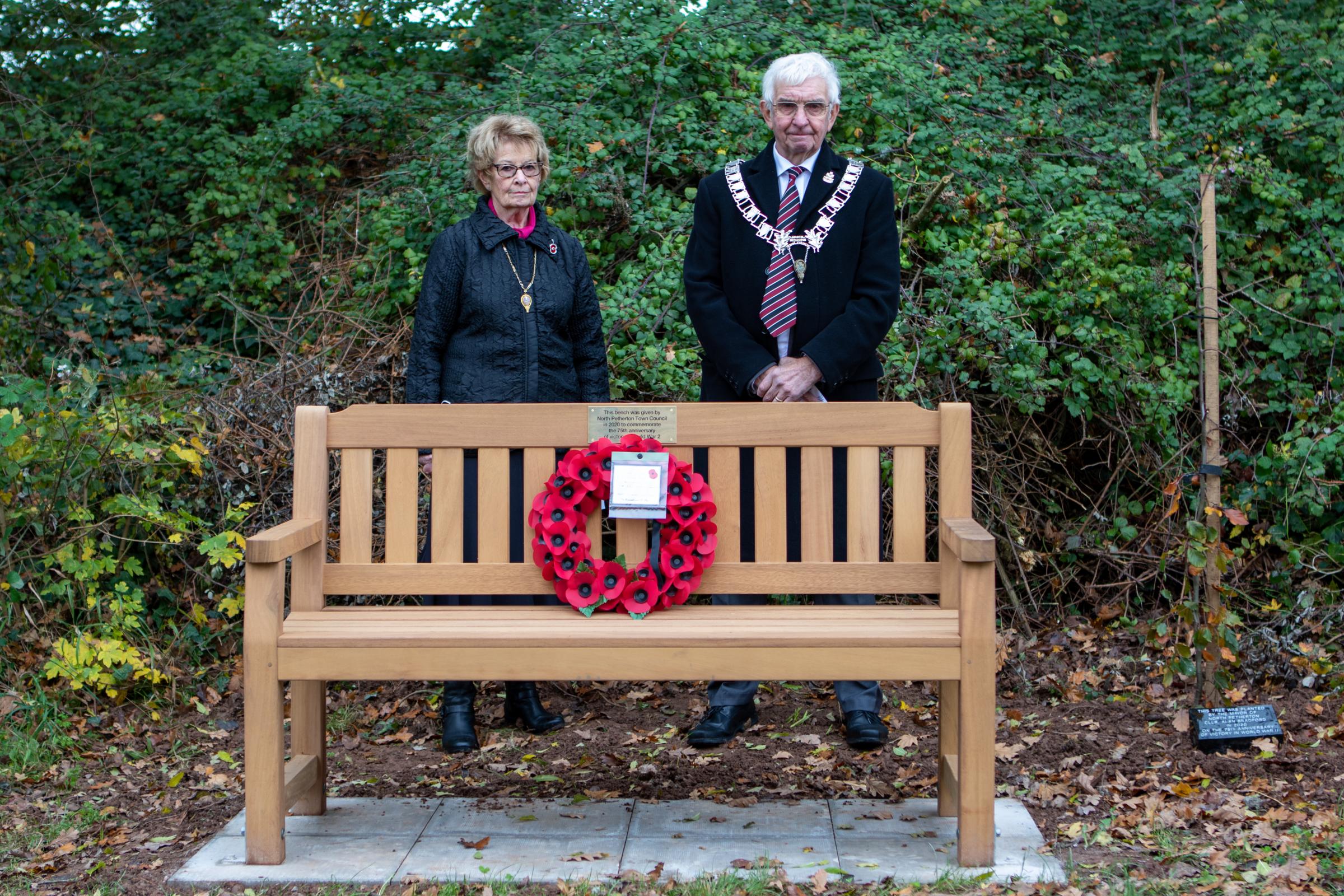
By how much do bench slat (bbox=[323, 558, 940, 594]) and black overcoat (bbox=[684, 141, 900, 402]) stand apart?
59 cm

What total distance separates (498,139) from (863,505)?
1.61 meters

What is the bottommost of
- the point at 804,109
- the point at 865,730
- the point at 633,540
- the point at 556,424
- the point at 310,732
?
the point at 865,730

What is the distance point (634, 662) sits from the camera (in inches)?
118

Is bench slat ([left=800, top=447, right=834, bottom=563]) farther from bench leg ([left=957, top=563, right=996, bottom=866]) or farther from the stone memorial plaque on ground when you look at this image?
the stone memorial plaque on ground

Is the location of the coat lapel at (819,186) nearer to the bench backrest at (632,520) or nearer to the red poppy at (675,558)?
the bench backrest at (632,520)

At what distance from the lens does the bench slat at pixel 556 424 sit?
3.41 meters

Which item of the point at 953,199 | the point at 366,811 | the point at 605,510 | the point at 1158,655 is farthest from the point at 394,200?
the point at 1158,655

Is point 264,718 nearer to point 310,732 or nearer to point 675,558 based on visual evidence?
point 310,732

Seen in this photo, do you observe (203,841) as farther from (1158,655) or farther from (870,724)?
(1158,655)

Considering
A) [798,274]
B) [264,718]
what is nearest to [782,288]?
[798,274]

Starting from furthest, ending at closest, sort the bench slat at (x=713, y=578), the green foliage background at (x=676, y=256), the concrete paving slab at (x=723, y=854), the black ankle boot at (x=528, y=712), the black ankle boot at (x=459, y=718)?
the green foliage background at (x=676, y=256), the black ankle boot at (x=528, y=712), the black ankle boot at (x=459, y=718), the bench slat at (x=713, y=578), the concrete paving slab at (x=723, y=854)

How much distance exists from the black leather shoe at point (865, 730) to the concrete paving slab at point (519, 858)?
35.0 inches

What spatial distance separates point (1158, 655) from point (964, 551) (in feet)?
7.59

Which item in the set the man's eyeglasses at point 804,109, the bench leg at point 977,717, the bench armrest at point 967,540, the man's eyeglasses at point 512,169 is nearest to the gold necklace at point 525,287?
the man's eyeglasses at point 512,169
